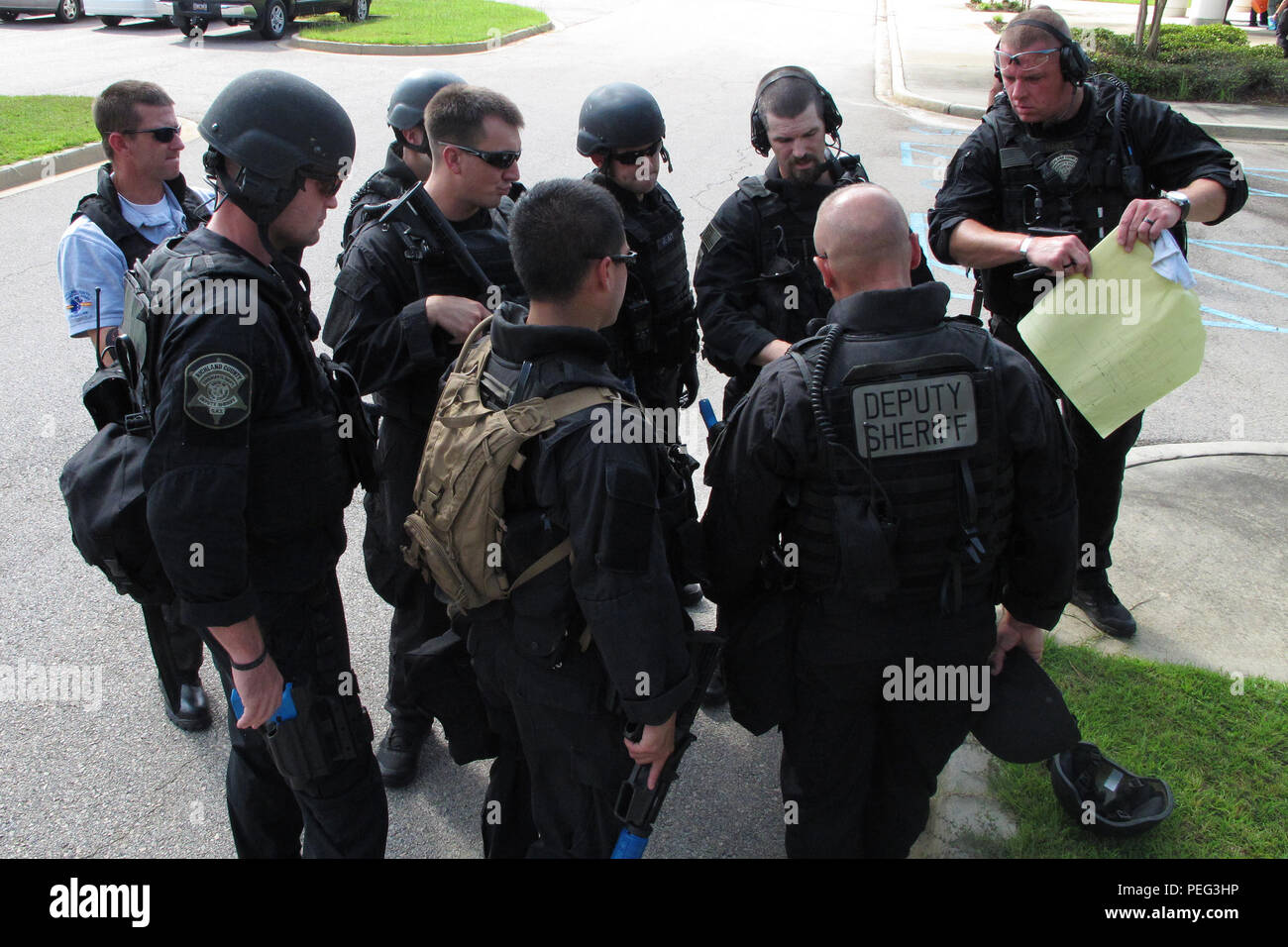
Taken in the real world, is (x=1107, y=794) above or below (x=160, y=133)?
below

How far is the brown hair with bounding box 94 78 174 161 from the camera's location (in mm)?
3436

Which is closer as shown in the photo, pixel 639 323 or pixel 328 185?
pixel 328 185

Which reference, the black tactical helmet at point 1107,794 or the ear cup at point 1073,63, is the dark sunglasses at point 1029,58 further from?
the black tactical helmet at point 1107,794

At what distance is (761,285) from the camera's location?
11.1ft

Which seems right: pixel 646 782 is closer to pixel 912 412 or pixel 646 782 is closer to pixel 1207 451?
pixel 912 412

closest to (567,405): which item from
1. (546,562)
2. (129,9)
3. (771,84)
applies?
(546,562)

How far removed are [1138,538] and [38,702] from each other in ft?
14.9

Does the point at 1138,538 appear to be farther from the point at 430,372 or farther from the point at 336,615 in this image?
the point at 336,615

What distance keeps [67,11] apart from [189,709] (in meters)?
21.7

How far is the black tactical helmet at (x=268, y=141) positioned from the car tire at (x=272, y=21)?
18.0 metres

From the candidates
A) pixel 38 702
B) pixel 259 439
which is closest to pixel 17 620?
pixel 38 702

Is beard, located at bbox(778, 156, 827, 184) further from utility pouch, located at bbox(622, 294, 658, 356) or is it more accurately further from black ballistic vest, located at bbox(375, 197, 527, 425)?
black ballistic vest, located at bbox(375, 197, 527, 425)

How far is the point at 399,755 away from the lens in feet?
10.7

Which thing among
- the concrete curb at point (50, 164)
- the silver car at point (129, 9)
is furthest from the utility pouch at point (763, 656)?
the silver car at point (129, 9)
